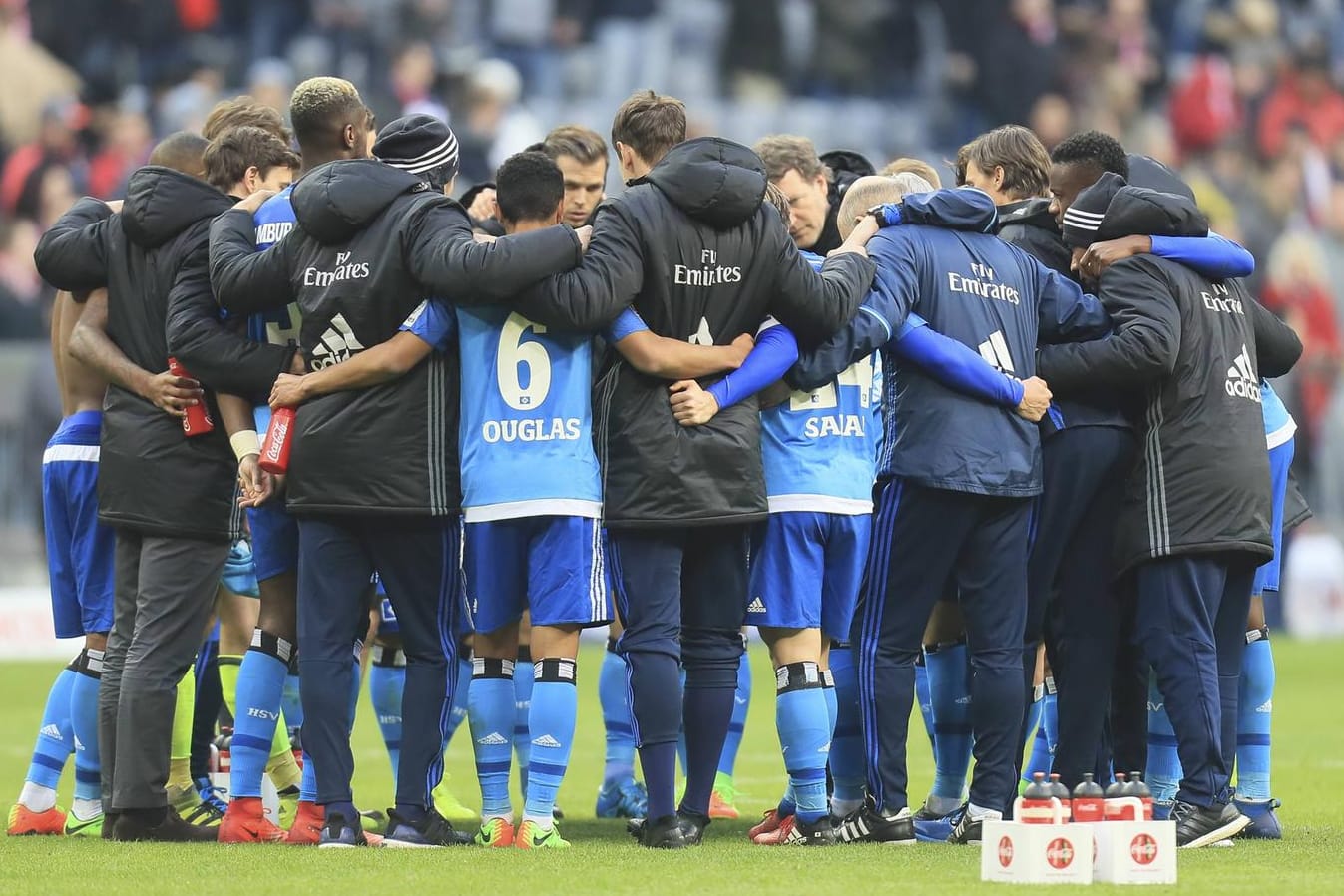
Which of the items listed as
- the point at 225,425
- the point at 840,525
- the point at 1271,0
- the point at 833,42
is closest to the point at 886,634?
the point at 840,525

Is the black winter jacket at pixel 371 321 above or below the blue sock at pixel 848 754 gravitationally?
above

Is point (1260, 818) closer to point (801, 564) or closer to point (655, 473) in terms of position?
point (801, 564)

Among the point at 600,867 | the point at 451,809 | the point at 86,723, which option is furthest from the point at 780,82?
the point at 600,867

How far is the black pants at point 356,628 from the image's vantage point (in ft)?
20.3

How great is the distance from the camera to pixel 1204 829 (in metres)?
6.25

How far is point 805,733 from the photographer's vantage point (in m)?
6.26

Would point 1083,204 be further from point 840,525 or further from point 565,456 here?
point 565,456

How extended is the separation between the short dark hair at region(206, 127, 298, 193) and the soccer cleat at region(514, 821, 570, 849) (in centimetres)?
249

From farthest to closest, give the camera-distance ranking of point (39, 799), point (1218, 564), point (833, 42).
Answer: point (833, 42)
point (39, 799)
point (1218, 564)

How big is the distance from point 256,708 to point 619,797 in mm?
1726

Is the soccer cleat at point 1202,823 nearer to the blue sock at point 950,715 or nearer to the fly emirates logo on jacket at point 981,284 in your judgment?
the blue sock at point 950,715

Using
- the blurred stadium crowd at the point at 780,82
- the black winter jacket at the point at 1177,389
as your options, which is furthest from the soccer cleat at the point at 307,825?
the blurred stadium crowd at the point at 780,82

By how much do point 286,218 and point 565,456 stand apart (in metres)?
1.29

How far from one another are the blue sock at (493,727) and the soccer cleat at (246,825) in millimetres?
730
